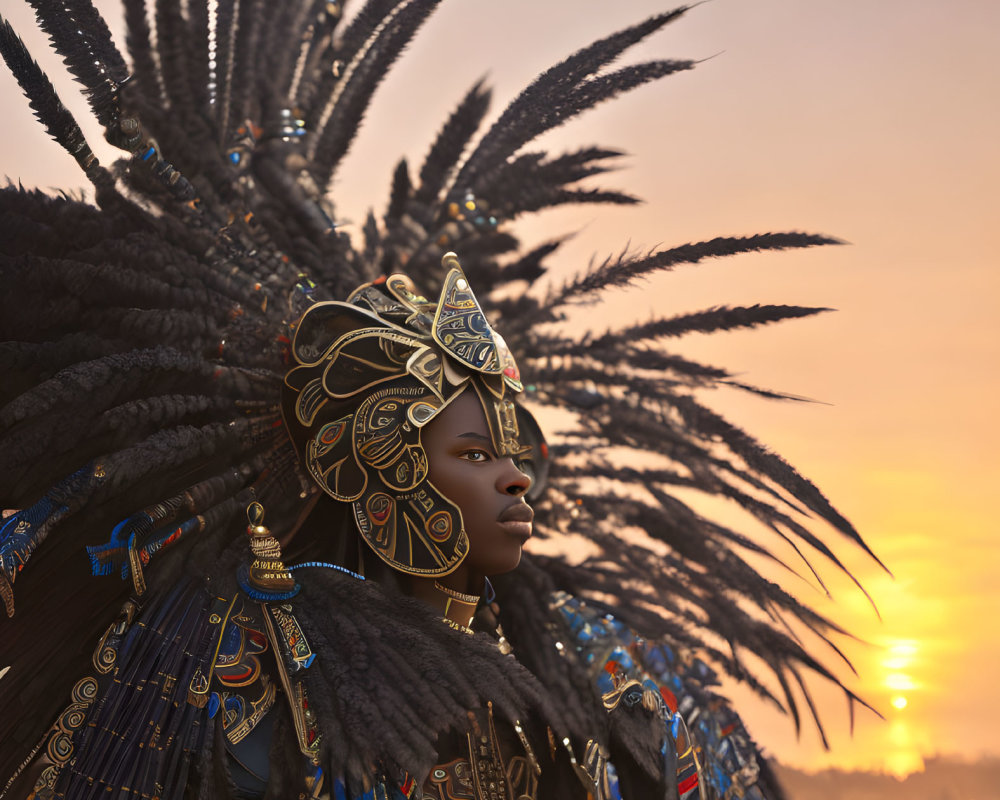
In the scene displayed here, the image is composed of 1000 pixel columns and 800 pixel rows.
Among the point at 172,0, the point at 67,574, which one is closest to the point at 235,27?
the point at 172,0

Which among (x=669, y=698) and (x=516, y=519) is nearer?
(x=516, y=519)

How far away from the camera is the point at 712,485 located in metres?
4.12

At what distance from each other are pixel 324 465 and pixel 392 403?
290 mm

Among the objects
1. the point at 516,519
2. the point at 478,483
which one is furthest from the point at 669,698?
the point at 478,483

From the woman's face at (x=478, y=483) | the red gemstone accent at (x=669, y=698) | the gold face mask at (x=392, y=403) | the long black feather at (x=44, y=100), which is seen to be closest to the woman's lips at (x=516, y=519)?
the woman's face at (x=478, y=483)

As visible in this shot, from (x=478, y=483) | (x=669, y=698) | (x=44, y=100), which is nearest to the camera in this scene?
(x=44, y=100)

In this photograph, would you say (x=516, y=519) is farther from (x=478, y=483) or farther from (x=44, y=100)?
(x=44, y=100)

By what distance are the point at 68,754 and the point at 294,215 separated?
1.87 metres

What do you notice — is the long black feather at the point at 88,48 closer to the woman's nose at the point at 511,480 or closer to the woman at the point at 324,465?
the woman at the point at 324,465

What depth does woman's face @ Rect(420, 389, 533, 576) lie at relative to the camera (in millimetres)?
3342

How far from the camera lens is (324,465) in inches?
134

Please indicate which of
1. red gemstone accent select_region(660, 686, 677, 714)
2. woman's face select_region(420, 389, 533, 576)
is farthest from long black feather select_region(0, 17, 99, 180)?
red gemstone accent select_region(660, 686, 677, 714)

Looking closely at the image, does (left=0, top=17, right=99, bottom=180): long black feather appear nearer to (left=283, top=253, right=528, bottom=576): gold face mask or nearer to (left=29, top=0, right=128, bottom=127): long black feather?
(left=29, top=0, right=128, bottom=127): long black feather

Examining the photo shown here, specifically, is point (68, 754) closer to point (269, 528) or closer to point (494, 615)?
point (269, 528)
